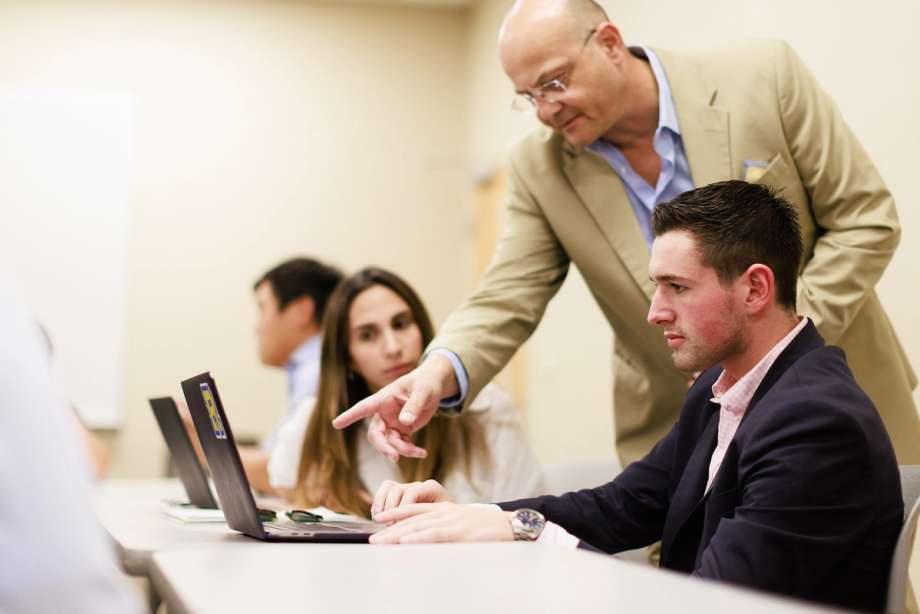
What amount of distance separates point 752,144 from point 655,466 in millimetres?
673

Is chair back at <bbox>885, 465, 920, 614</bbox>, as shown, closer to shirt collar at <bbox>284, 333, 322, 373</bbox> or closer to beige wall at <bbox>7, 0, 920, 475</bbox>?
shirt collar at <bbox>284, 333, 322, 373</bbox>

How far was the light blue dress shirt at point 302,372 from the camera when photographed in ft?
11.3

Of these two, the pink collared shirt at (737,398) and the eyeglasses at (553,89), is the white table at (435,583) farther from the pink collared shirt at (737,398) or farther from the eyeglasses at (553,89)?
the eyeglasses at (553,89)

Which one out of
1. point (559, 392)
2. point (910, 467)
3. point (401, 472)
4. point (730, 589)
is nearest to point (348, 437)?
point (401, 472)

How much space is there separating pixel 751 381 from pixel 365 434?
1.30 m

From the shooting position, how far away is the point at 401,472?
8.05 ft

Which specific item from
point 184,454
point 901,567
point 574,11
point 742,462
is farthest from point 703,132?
point 184,454

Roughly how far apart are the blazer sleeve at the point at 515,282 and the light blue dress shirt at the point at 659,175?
0.15 meters

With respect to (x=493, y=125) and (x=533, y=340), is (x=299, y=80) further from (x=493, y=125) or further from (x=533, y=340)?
(x=533, y=340)

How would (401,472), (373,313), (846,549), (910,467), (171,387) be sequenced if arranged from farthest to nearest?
(171,387)
(373,313)
(401,472)
(910,467)
(846,549)

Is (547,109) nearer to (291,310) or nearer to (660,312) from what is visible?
(660,312)

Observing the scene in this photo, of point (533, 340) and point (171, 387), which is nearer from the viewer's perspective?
point (533, 340)

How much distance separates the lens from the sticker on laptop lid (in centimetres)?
154

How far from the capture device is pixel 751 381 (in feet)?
4.91
